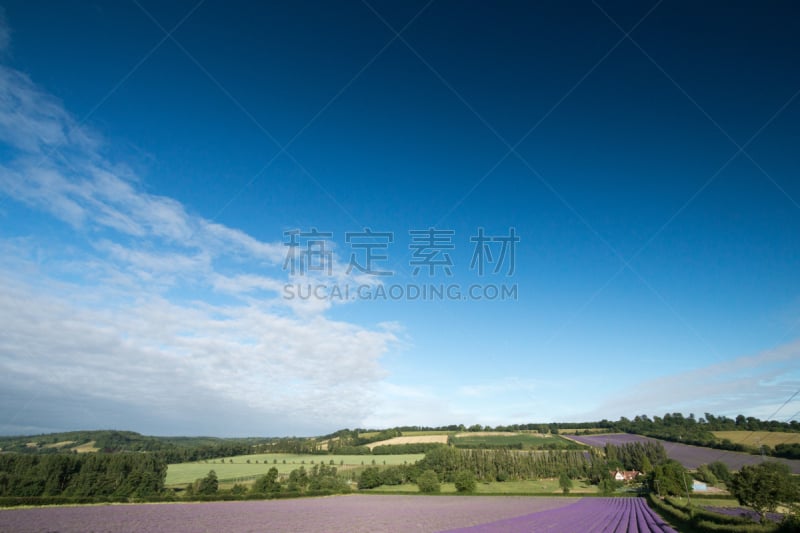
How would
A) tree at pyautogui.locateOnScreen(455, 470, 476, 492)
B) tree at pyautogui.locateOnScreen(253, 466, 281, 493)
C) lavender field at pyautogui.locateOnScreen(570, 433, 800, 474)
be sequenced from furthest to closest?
1. tree at pyautogui.locateOnScreen(455, 470, 476, 492)
2. lavender field at pyautogui.locateOnScreen(570, 433, 800, 474)
3. tree at pyautogui.locateOnScreen(253, 466, 281, 493)

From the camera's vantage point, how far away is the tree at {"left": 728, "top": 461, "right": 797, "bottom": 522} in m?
37.0

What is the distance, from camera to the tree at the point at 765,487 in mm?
36997

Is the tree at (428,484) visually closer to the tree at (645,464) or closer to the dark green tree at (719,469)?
the dark green tree at (719,469)

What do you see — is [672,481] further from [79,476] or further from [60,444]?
[60,444]

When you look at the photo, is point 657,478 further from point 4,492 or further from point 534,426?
point 534,426

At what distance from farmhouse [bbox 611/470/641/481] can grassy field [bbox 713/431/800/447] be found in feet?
76.9

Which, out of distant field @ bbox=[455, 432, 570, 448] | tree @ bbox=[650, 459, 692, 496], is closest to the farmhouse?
distant field @ bbox=[455, 432, 570, 448]

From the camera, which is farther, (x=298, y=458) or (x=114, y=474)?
(x=298, y=458)

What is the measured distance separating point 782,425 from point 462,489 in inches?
3978

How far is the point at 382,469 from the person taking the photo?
305 feet

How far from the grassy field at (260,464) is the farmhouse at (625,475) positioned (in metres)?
47.5

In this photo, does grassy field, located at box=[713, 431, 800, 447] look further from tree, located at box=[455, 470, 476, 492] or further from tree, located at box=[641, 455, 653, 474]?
tree, located at box=[455, 470, 476, 492]

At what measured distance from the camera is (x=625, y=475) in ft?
326

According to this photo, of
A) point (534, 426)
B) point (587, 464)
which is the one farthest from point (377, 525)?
point (534, 426)
